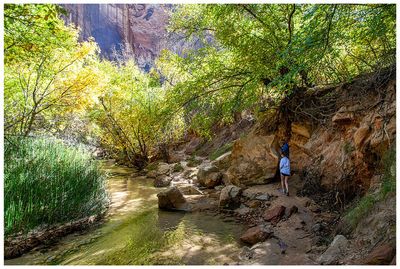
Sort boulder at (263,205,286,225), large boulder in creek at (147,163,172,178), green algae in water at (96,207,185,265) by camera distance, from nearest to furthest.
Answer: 1. green algae in water at (96,207,185,265)
2. boulder at (263,205,286,225)
3. large boulder in creek at (147,163,172,178)

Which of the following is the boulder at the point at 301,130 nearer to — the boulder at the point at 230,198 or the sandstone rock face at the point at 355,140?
the sandstone rock face at the point at 355,140

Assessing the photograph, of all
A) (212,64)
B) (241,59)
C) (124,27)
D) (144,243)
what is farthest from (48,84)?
(124,27)

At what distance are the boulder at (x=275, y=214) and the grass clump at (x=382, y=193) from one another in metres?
1.89

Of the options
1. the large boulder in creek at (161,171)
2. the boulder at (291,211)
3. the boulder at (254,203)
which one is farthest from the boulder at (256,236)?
the large boulder in creek at (161,171)

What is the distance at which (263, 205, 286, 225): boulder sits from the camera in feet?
23.2

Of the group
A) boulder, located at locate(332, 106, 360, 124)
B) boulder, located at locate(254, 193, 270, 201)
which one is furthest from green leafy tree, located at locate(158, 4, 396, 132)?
boulder, located at locate(254, 193, 270, 201)

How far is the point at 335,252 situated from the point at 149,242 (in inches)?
145

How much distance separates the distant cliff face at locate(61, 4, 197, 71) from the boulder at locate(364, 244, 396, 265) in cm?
4592

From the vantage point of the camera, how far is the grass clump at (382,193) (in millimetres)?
4698

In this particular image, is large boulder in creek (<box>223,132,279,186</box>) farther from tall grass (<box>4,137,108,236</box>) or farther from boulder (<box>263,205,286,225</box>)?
tall grass (<box>4,137,108,236</box>)

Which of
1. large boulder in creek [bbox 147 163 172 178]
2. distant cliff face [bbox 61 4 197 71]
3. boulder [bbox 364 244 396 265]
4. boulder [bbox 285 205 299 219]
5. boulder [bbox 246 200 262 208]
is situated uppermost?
distant cliff face [bbox 61 4 197 71]

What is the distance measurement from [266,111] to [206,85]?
2.85 metres

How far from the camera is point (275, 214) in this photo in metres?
7.19

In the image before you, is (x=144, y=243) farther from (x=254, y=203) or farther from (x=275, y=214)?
(x=254, y=203)
